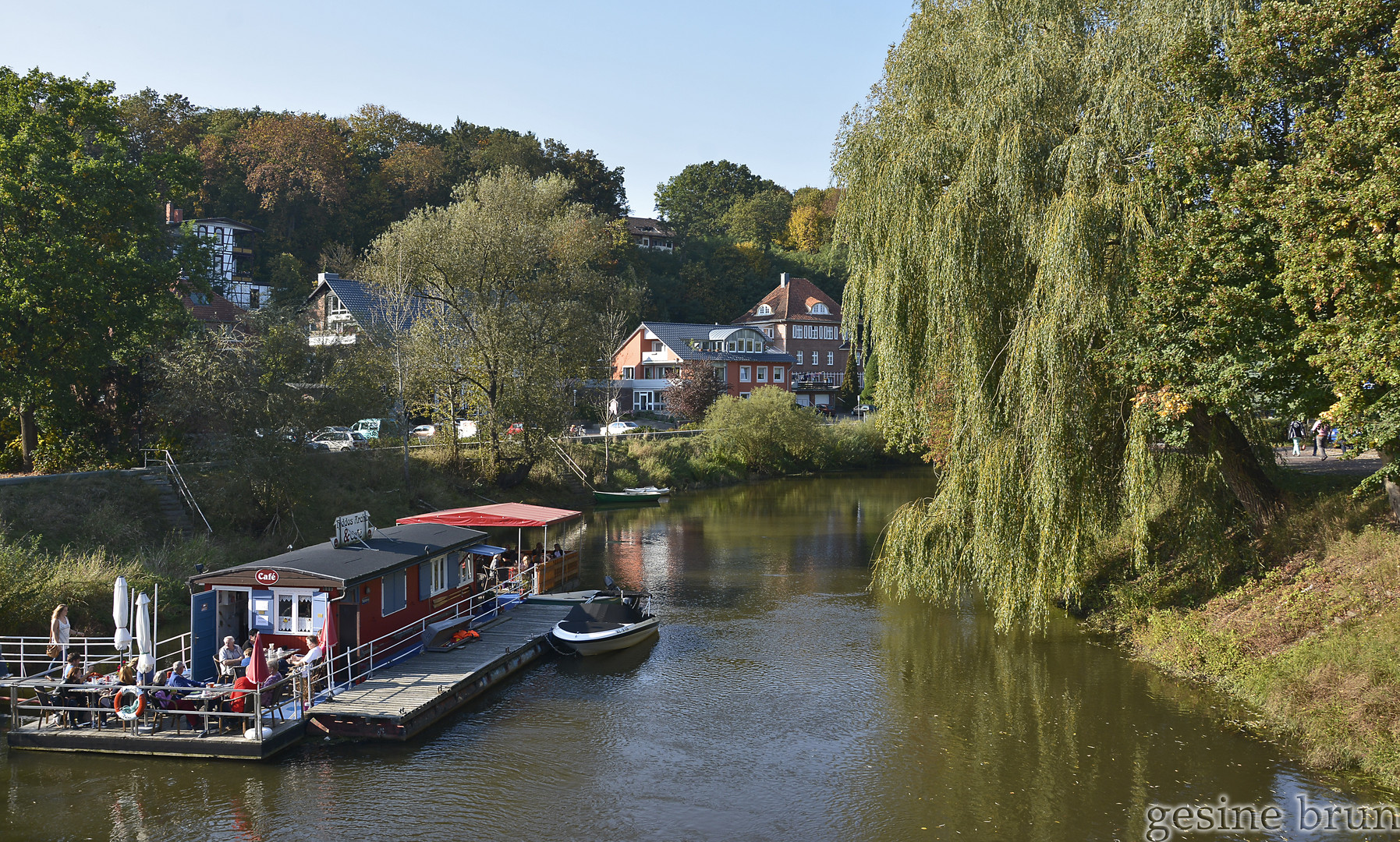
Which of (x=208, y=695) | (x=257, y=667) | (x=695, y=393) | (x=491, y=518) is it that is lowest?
(x=208, y=695)

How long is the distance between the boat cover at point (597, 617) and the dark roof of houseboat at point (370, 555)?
3.44 meters

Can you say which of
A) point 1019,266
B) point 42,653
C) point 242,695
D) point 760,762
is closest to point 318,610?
point 242,695

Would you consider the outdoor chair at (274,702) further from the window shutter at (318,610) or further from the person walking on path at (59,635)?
the person walking on path at (59,635)

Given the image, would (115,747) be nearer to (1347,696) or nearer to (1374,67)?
(1347,696)

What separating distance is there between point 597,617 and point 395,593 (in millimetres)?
4895

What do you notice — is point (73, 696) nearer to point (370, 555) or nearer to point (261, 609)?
point (261, 609)

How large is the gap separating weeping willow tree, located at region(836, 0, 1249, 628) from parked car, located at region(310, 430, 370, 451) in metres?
24.7

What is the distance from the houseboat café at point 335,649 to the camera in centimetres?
1520

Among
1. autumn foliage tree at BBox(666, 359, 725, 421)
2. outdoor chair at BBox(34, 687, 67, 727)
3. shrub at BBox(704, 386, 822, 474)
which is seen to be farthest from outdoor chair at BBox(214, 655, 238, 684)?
autumn foliage tree at BBox(666, 359, 725, 421)

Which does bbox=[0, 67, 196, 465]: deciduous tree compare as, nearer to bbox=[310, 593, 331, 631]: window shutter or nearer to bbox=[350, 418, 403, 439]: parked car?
bbox=[350, 418, 403, 439]: parked car

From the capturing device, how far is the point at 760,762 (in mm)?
15000

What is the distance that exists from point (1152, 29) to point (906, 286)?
6951mm

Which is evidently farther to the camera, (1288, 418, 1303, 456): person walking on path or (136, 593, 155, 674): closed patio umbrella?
(1288, 418, 1303, 456): person walking on path

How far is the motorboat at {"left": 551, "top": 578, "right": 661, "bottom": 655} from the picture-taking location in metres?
21.4
